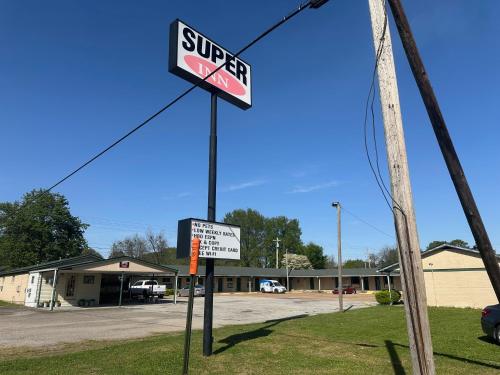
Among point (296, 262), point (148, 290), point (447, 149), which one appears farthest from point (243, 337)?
point (296, 262)

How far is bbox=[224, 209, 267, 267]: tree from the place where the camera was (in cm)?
9203

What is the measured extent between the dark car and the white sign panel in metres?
10.4

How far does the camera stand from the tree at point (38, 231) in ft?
183

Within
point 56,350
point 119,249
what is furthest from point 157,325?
point 119,249

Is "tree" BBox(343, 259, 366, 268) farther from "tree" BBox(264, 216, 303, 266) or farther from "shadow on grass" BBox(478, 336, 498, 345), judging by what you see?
"shadow on grass" BBox(478, 336, 498, 345)

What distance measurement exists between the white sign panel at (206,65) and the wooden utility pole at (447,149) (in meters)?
6.86

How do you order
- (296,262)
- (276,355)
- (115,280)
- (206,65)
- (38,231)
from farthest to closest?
(296,262) < (38,231) < (115,280) < (206,65) < (276,355)

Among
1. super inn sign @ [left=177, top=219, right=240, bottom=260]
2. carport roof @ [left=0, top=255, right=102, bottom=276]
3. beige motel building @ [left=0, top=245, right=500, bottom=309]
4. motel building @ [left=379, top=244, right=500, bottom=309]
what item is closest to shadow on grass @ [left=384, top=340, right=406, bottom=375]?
super inn sign @ [left=177, top=219, right=240, bottom=260]

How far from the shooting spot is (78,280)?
105 ft

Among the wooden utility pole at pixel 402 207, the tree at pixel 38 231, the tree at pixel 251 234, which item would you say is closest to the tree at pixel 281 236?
the tree at pixel 251 234

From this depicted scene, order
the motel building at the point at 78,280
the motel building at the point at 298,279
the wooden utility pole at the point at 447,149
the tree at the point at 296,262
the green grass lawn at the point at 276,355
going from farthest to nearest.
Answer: the tree at the point at 296,262, the motel building at the point at 298,279, the motel building at the point at 78,280, the green grass lawn at the point at 276,355, the wooden utility pole at the point at 447,149

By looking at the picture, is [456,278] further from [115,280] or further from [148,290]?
[115,280]

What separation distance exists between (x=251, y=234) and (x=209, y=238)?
276 feet

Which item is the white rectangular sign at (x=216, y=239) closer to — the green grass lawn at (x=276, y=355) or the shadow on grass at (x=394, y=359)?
the green grass lawn at (x=276, y=355)
